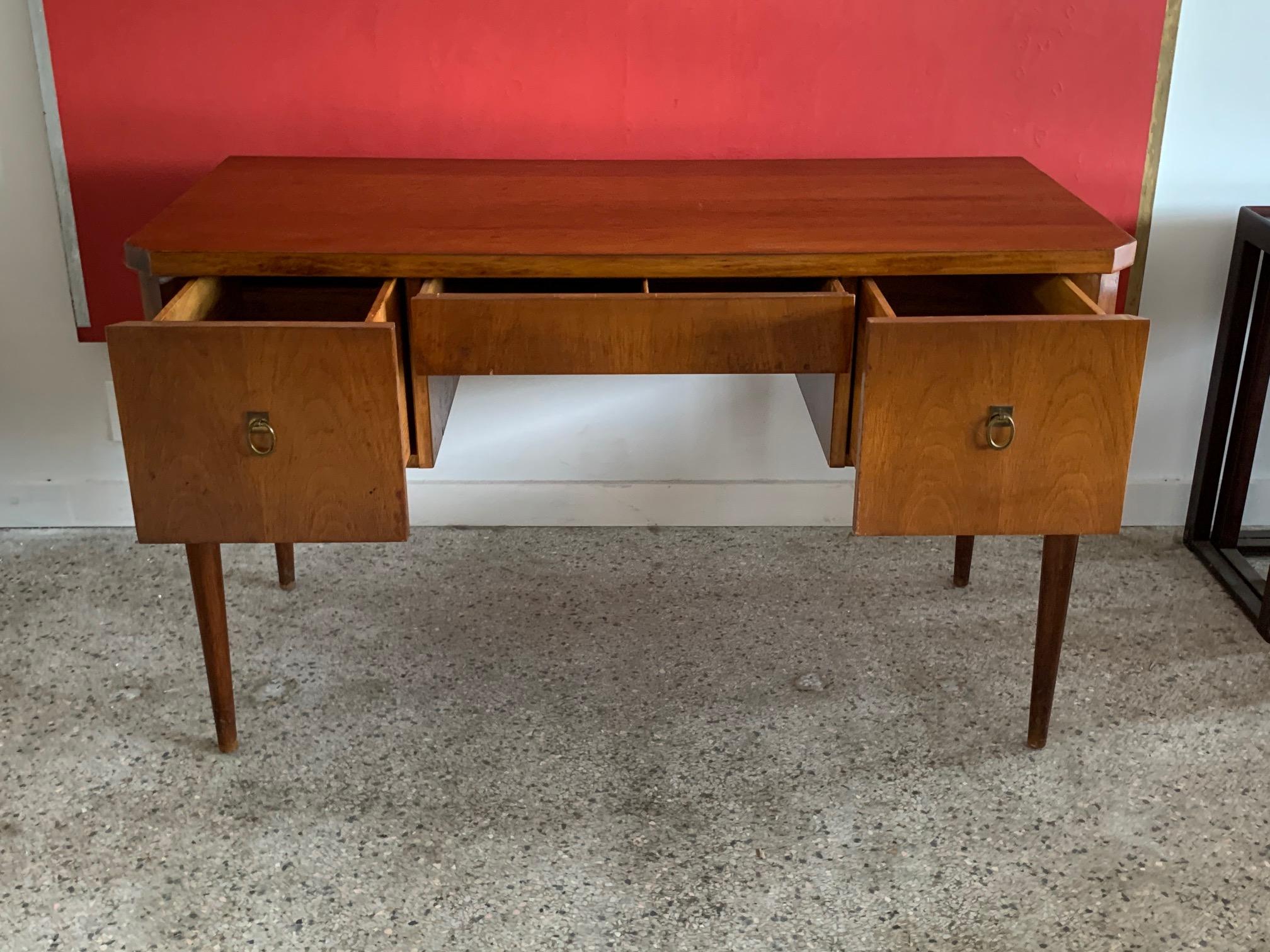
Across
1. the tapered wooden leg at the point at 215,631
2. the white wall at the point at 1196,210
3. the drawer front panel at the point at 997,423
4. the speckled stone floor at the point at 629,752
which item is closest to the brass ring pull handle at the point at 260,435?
the tapered wooden leg at the point at 215,631

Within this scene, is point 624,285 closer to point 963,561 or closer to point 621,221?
point 621,221

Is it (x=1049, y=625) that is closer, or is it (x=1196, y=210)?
(x=1049, y=625)

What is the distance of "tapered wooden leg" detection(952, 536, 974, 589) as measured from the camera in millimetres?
1835

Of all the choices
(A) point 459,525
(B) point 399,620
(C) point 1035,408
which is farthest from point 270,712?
(C) point 1035,408

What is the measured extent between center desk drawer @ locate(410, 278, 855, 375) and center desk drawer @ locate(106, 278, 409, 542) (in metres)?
0.07

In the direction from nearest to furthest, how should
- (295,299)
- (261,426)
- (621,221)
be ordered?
(261,426) < (621,221) < (295,299)

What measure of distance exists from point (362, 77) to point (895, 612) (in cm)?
107

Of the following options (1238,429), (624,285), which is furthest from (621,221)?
(1238,429)

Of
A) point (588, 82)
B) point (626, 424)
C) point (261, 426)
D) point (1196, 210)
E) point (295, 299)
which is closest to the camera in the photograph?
point (261, 426)

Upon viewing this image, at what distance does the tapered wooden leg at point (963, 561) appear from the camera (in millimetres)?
1835

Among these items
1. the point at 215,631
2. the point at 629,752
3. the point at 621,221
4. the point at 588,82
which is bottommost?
the point at 629,752

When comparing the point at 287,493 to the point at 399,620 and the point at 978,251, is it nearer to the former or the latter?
the point at 399,620

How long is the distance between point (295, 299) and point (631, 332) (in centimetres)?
50

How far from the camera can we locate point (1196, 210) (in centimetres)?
186
